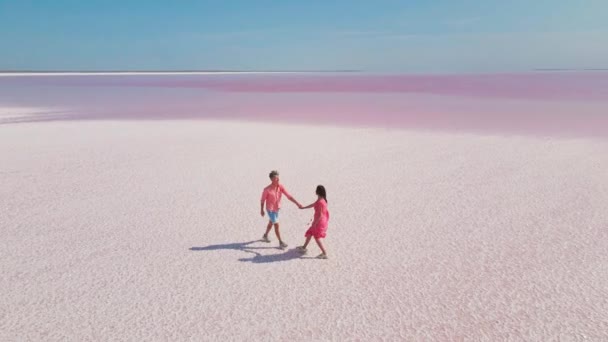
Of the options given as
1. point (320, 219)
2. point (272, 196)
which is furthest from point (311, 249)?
point (272, 196)

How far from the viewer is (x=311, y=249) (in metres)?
6.66

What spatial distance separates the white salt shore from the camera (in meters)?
4.80

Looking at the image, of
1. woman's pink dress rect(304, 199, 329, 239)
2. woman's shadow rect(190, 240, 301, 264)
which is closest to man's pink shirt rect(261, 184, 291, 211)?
woman's pink dress rect(304, 199, 329, 239)

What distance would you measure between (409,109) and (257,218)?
20.2 meters

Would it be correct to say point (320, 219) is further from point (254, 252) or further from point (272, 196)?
point (254, 252)

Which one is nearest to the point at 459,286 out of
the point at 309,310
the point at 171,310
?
the point at 309,310

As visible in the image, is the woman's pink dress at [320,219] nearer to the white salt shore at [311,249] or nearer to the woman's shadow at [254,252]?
the white salt shore at [311,249]

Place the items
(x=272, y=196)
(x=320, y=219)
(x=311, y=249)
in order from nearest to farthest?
(x=320, y=219)
(x=272, y=196)
(x=311, y=249)

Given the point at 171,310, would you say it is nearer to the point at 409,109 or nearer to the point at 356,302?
the point at 356,302

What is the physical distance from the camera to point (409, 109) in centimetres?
2623

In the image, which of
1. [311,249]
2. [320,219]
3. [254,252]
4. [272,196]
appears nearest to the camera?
[320,219]

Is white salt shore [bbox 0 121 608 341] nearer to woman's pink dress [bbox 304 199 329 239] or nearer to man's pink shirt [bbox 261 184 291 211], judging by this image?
woman's pink dress [bbox 304 199 329 239]

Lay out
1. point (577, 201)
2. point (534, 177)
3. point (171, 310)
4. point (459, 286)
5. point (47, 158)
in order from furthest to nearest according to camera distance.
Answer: point (47, 158) → point (534, 177) → point (577, 201) → point (459, 286) → point (171, 310)

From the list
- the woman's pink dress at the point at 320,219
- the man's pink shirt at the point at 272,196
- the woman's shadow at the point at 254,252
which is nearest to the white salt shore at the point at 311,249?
the woman's shadow at the point at 254,252
